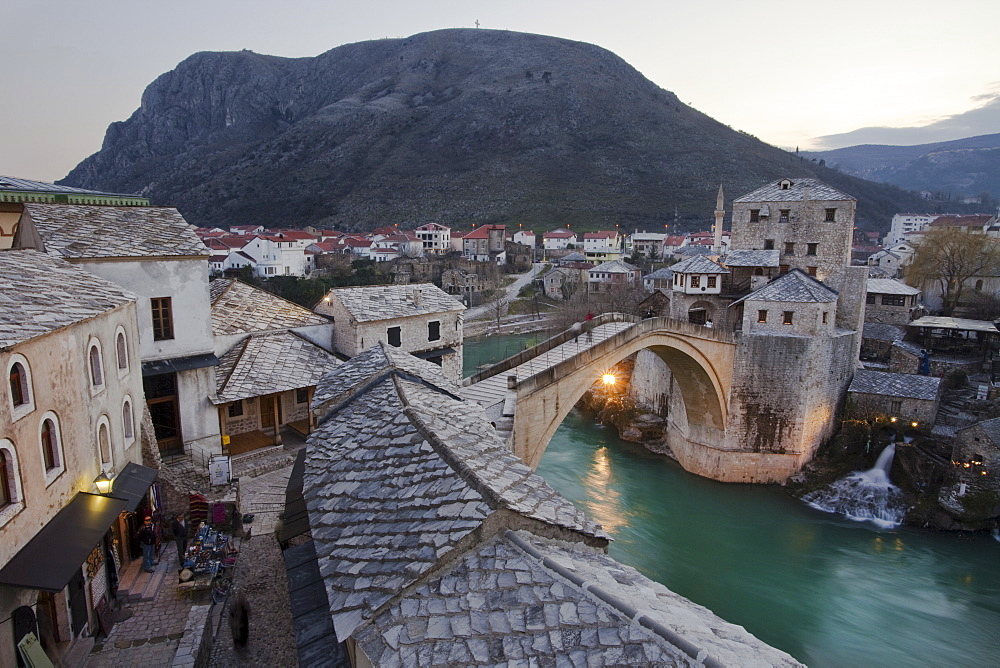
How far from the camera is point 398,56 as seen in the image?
516 feet

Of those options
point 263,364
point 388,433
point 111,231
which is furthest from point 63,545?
point 263,364

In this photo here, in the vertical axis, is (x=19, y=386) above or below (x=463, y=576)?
above

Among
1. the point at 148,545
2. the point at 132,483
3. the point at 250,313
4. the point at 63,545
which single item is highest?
the point at 250,313

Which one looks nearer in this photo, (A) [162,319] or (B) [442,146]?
(A) [162,319]

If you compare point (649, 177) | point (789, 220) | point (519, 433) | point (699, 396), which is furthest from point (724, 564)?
point (649, 177)

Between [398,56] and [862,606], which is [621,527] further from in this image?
[398,56]

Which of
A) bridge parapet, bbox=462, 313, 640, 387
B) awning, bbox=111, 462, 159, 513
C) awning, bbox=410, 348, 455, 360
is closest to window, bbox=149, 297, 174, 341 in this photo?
awning, bbox=111, 462, 159, 513

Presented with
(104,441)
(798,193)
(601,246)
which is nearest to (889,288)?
(798,193)

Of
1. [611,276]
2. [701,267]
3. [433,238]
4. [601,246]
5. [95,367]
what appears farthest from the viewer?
[433,238]

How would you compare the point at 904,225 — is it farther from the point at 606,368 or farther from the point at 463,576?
the point at 463,576

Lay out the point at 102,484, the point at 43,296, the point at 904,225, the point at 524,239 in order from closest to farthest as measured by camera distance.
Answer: the point at 43,296, the point at 102,484, the point at 524,239, the point at 904,225

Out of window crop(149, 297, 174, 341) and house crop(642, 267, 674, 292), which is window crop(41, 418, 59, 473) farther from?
house crop(642, 267, 674, 292)

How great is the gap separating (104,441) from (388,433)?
6.74 m

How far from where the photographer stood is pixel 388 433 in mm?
6363
